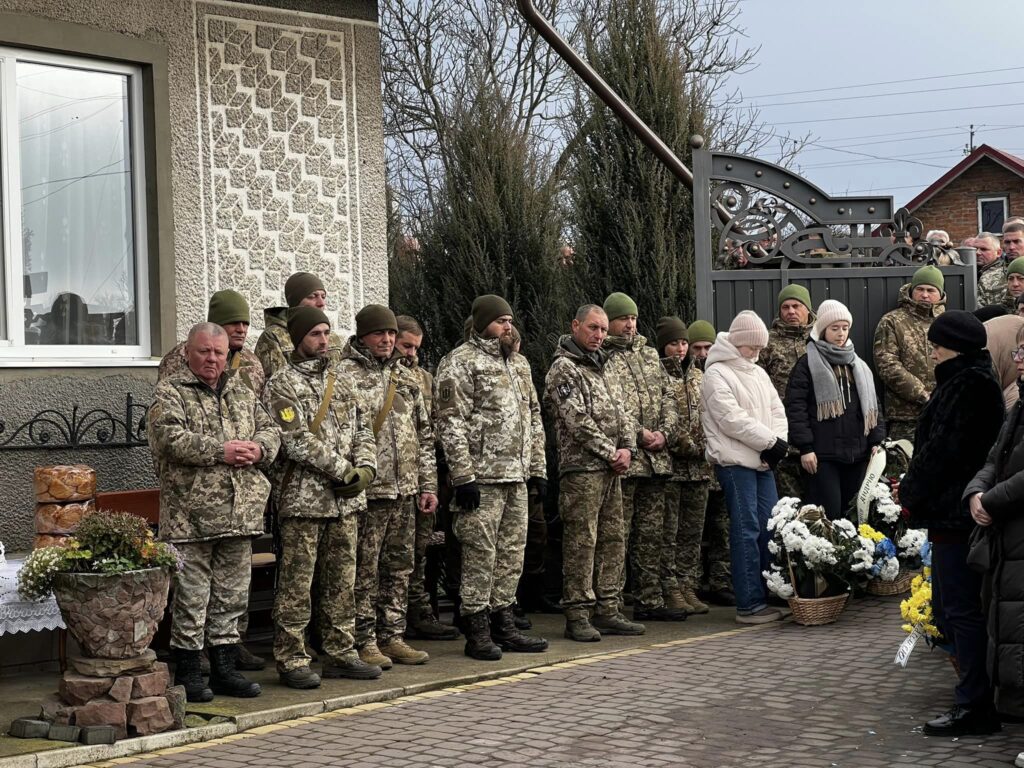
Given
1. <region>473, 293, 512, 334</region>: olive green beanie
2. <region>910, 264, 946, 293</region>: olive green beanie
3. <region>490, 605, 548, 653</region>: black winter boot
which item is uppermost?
<region>910, 264, 946, 293</region>: olive green beanie

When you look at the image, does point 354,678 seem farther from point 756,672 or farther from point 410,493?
point 756,672

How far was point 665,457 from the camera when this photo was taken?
9953 millimetres

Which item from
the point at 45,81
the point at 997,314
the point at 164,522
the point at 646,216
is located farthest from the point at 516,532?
the point at 646,216

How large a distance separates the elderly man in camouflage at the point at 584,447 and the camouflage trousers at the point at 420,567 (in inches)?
33.9

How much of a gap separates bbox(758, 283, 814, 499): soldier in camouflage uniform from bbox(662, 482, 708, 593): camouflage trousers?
72 cm

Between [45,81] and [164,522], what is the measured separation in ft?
10.8

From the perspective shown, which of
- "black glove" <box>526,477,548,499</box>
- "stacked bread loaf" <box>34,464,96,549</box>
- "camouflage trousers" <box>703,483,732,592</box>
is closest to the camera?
"stacked bread loaf" <box>34,464,96,549</box>

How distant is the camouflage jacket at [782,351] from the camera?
10773 mm

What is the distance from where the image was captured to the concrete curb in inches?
250

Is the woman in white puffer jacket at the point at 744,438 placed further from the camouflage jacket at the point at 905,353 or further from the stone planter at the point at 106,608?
the stone planter at the point at 106,608

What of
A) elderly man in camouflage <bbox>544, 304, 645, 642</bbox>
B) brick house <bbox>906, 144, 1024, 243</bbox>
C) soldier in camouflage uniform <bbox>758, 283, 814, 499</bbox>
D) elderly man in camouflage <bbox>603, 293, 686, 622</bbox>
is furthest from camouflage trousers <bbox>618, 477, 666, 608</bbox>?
brick house <bbox>906, 144, 1024, 243</bbox>

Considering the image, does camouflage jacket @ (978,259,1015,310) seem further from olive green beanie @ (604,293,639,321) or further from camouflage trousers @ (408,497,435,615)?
camouflage trousers @ (408,497,435,615)

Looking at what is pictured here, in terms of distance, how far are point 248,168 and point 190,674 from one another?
3.96 metres

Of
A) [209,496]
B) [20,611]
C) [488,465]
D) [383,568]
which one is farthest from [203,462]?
[488,465]
